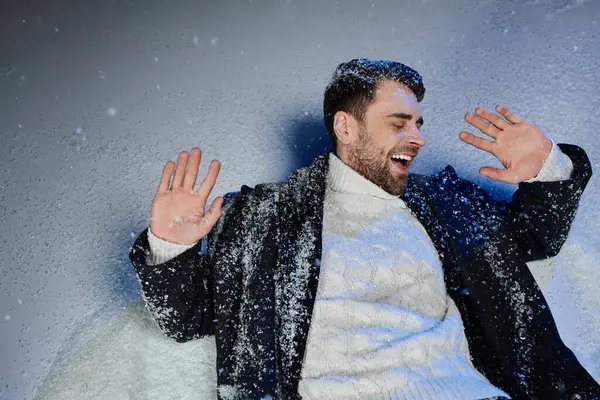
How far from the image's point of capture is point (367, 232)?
45.8 inches

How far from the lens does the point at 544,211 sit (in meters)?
1.16

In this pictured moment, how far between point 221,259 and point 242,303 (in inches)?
3.8

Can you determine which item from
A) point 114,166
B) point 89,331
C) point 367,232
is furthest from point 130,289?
point 367,232

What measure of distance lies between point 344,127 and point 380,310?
16.5 inches

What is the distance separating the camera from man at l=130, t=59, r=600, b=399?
3.48 feet

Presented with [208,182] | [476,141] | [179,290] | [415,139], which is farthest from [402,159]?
[179,290]

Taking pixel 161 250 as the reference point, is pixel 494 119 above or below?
above

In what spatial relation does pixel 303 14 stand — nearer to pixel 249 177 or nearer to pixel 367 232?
pixel 249 177

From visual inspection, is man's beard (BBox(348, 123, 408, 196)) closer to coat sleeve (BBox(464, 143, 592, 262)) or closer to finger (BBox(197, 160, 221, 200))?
coat sleeve (BBox(464, 143, 592, 262))

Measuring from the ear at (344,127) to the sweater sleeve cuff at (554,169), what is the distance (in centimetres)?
36

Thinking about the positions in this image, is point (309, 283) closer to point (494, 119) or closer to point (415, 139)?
point (415, 139)

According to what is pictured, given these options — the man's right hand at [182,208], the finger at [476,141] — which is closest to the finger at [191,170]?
the man's right hand at [182,208]

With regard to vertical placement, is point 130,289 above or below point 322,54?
below

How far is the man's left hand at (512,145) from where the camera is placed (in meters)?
1.20
